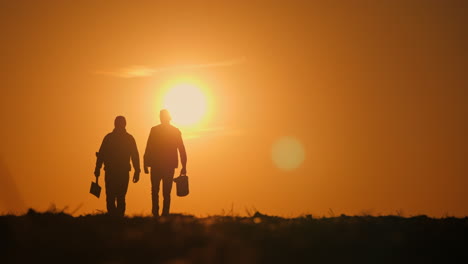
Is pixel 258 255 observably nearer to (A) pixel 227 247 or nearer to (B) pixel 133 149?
(A) pixel 227 247

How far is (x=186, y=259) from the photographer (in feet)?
35.7

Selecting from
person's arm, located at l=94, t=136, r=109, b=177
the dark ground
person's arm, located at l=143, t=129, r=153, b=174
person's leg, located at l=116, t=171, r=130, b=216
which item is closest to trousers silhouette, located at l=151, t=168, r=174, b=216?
person's arm, located at l=143, t=129, r=153, b=174

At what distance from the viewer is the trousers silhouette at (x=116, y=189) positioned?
19.2 m

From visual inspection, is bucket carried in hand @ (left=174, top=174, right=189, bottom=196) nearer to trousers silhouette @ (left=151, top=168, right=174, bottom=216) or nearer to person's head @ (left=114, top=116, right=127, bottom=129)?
trousers silhouette @ (left=151, top=168, right=174, bottom=216)

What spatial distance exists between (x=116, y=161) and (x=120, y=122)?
89 cm

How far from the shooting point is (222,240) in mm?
12352

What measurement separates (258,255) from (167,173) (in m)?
8.26

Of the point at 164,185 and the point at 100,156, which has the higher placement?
the point at 100,156

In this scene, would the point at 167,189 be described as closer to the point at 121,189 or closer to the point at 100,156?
the point at 121,189

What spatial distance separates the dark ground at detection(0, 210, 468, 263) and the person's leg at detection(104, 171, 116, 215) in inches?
142

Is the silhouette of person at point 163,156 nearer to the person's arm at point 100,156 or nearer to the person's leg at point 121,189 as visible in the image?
the person's leg at point 121,189

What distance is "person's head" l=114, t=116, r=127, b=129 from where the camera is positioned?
63.0 feet

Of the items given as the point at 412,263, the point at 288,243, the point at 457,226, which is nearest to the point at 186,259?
the point at 288,243

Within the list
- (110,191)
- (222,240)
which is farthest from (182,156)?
(222,240)
